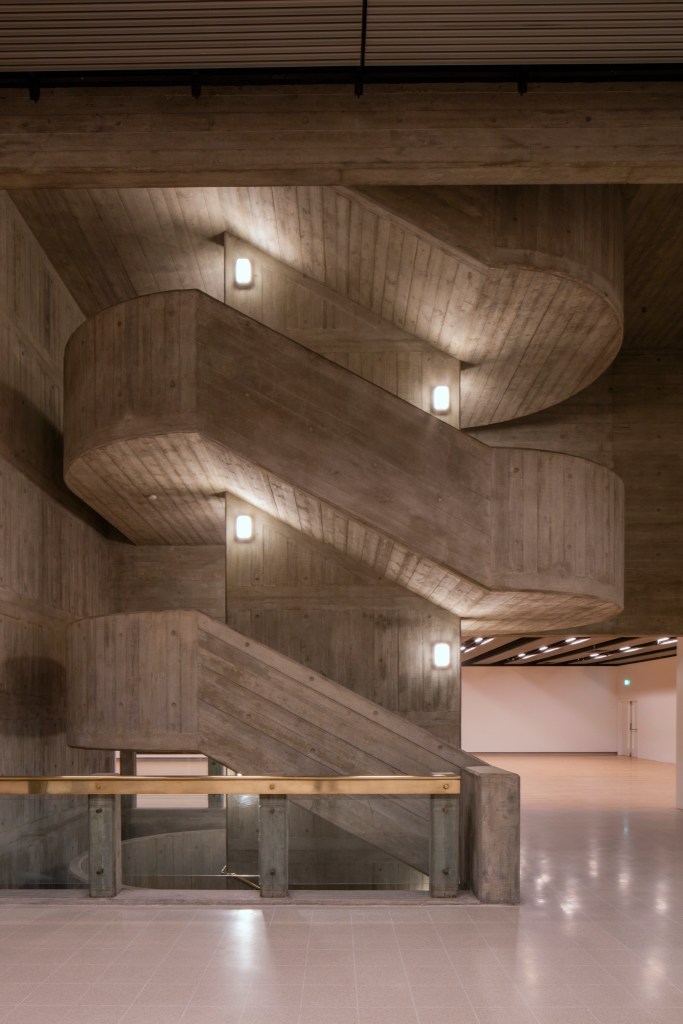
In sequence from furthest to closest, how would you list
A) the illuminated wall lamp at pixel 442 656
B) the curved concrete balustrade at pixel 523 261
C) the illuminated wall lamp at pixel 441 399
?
→ 1. the illuminated wall lamp at pixel 442 656
2. the illuminated wall lamp at pixel 441 399
3. the curved concrete balustrade at pixel 523 261

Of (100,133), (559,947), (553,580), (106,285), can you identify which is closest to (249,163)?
(100,133)

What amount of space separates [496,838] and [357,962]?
201cm

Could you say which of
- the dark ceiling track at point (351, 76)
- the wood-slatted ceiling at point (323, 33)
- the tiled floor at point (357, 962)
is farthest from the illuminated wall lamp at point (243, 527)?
the wood-slatted ceiling at point (323, 33)

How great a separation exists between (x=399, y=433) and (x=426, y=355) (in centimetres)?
343

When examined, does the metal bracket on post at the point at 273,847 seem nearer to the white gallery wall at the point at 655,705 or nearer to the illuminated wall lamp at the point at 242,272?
the illuminated wall lamp at the point at 242,272

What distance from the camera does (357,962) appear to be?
606 cm

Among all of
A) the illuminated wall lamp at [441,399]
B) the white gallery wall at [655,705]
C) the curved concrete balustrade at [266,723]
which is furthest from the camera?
the white gallery wall at [655,705]

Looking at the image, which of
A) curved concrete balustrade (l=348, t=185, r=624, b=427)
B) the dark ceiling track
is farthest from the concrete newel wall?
curved concrete balustrade (l=348, t=185, r=624, b=427)

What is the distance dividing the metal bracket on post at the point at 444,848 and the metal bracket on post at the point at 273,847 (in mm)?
1305

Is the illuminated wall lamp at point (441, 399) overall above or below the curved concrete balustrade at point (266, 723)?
above

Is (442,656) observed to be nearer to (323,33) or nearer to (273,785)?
(273,785)

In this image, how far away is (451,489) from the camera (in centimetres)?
1063

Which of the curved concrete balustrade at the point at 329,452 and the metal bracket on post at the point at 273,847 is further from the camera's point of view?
the curved concrete balustrade at the point at 329,452

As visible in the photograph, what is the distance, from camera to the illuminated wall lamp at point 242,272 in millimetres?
13508
